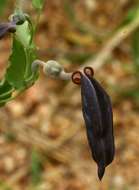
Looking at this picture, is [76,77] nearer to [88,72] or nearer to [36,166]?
[88,72]

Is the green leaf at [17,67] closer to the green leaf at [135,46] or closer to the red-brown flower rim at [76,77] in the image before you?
the red-brown flower rim at [76,77]

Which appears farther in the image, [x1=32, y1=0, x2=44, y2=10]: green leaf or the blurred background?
the blurred background

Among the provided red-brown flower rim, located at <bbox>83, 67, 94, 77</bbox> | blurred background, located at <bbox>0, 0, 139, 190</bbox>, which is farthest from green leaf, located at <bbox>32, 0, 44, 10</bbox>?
blurred background, located at <bbox>0, 0, 139, 190</bbox>

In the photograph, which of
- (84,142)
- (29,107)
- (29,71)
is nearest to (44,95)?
(29,107)

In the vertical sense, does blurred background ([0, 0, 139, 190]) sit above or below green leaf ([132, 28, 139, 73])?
below

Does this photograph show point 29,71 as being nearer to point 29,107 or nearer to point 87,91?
point 87,91

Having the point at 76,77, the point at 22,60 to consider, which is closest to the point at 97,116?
the point at 76,77

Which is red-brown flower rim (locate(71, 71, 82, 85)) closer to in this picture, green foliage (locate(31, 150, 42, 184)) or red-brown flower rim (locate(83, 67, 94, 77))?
red-brown flower rim (locate(83, 67, 94, 77))
